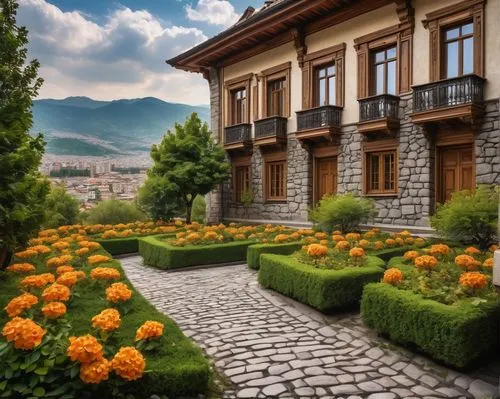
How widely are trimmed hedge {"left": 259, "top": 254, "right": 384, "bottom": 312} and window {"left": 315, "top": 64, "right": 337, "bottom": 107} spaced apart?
10.0m

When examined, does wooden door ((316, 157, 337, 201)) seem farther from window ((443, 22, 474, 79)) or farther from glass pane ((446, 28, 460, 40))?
glass pane ((446, 28, 460, 40))

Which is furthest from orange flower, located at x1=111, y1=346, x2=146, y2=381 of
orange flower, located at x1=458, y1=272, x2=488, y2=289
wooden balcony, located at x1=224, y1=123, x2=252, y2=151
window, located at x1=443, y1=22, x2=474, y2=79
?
wooden balcony, located at x1=224, y1=123, x2=252, y2=151

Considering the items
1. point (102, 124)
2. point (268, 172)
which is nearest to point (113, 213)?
point (268, 172)

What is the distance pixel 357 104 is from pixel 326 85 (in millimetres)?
1973

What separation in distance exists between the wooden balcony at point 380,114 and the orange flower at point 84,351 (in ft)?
39.4

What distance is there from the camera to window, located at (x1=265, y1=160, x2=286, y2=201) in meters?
17.9

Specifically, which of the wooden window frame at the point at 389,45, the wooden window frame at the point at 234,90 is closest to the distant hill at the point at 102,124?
the wooden window frame at the point at 234,90

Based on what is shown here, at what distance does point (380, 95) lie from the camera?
13.4m

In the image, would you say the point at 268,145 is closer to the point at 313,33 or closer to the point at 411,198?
the point at 313,33

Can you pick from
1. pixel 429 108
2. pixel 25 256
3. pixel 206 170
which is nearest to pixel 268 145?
pixel 206 170

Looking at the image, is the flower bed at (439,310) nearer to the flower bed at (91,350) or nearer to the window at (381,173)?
the flower bed at (91,350)

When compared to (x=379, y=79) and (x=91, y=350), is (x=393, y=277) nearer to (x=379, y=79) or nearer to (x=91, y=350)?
(x=91, y=350)

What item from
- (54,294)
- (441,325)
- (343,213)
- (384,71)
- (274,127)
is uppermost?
(384,71)

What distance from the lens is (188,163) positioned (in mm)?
17344
